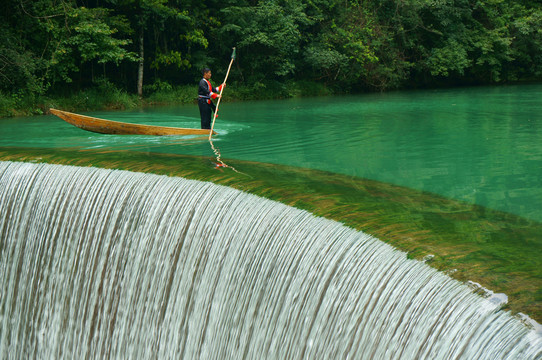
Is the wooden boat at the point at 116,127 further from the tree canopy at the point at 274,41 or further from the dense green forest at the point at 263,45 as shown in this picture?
the tree canopy at the point at 274,41

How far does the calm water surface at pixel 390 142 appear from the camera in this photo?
815 cm

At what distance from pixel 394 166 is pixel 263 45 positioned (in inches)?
779

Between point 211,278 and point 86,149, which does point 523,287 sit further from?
point 86,149

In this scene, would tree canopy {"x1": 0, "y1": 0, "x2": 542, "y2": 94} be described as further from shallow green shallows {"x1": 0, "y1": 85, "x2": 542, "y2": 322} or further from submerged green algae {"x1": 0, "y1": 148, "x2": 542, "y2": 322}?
submerged green algae {"x1": 0, "y1": 148, "x2": 542, "y2": 322}

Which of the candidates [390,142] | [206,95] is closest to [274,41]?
[206,95]

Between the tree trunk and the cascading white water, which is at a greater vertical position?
the tree trunk

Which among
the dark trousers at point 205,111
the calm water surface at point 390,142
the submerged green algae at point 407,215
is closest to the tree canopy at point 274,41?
the calm water surface at point 390,142

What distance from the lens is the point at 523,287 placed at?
148 inches

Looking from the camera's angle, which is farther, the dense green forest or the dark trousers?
the dense green forest

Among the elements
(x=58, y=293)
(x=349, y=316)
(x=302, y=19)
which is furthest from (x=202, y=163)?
(x=302, y=19)

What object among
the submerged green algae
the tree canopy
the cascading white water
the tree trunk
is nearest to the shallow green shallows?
the submerged green algae

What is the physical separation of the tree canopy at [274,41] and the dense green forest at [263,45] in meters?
0.06

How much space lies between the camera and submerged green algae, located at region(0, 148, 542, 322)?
4.04 metres

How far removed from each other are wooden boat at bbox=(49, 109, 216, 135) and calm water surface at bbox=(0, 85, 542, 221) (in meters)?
0.16
